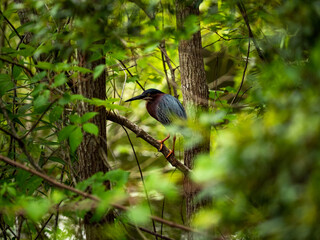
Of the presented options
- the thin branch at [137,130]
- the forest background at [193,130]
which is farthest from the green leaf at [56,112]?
the thin branch at [137,130]

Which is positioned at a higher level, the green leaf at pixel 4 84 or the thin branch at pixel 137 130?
the green leaf at pixel 4 84

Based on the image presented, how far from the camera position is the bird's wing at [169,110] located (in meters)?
3.18

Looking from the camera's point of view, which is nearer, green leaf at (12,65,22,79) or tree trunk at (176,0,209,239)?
green leaf at (12,65,22,79)

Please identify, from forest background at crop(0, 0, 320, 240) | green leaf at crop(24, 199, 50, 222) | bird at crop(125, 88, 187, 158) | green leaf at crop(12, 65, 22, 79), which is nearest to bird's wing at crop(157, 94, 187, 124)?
bird at crop(125, 88, 187, 158)

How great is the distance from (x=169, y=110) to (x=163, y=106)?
141mm

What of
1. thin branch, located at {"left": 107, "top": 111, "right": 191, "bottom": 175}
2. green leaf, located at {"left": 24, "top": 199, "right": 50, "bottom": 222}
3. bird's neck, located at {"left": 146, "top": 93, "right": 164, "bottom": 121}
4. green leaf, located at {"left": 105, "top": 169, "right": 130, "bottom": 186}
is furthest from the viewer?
bird's neck, located at {"left": 146, "top": 93, "right": 164, "bottom": 121}

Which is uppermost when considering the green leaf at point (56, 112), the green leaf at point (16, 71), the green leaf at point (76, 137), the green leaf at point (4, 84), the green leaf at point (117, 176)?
the green leaf at point (16, 71)

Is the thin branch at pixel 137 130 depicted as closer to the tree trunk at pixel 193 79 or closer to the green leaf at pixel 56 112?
the tree trunk at pixel 193 79

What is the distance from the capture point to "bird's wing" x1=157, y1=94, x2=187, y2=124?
3176mm

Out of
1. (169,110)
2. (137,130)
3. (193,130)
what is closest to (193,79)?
(137,130)

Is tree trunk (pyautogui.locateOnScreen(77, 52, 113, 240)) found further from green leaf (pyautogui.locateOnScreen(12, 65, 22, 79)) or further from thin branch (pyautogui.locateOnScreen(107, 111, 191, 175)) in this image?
thin branch (pyautogui.locateOnScreen(107, 111, 191, 175))

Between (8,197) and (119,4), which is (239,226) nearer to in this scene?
(8,197)

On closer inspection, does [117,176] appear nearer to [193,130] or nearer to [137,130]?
[193,130]

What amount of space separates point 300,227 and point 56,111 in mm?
1129
